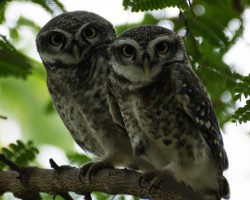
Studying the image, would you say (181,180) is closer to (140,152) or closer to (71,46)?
(140,152)

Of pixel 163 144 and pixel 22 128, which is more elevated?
pixel 22 128

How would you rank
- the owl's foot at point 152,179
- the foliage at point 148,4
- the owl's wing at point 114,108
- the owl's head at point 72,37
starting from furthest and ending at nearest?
the owl's head at point 72,37 < the owl's wing at point 114,108 < the owl's foot at point 152,179 < the foliage at point 148,4

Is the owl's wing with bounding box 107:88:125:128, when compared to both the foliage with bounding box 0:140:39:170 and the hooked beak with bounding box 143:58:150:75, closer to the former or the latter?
the hooked beak with bounding box 143:58:150:75

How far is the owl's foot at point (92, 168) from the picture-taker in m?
3.35

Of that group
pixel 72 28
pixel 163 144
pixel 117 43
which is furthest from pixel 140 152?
pixel 72 28

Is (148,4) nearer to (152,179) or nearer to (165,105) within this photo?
(165,105)

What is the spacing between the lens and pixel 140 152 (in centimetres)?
336

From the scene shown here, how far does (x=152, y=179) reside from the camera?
10.2 feet

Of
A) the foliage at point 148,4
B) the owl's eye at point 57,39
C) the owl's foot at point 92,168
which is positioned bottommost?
the owl's foot at point 92,168

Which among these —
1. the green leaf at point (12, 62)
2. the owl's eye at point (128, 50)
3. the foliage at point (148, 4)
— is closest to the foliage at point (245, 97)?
the foliage at point (148, 4)

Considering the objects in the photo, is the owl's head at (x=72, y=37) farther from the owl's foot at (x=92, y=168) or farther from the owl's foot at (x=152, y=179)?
the owl's foot at (x=152, y=179)

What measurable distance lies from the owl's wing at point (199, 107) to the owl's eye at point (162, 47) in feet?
0.41

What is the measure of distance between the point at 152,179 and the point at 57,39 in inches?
42.0

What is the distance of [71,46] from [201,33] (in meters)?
0.73
